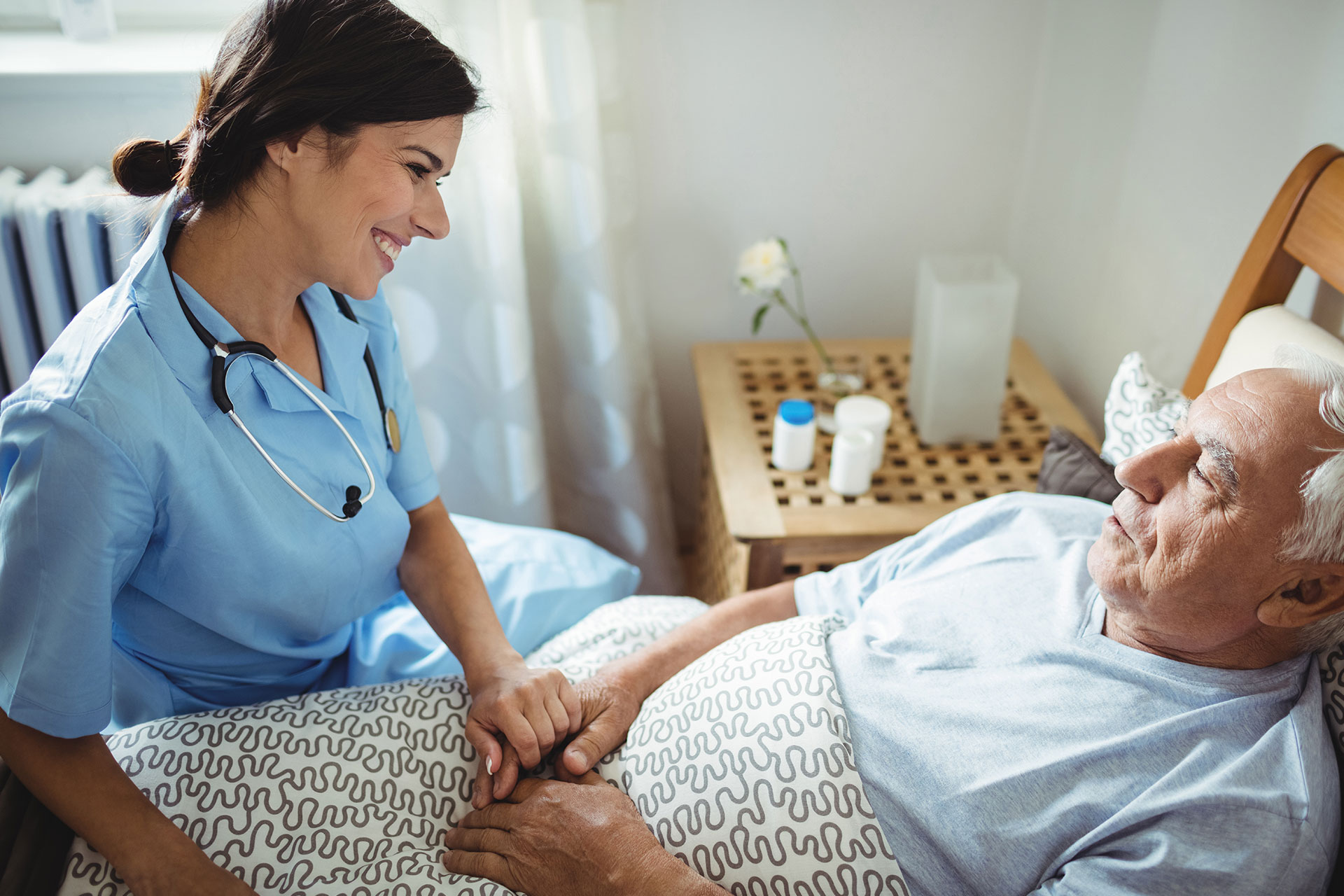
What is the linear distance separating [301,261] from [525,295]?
774 millimetres

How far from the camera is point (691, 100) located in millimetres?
1890

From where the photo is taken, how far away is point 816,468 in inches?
65.1

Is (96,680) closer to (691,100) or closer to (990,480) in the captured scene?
(990,480)

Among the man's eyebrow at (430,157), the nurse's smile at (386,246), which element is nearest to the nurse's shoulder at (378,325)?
the nurse's smile at (386,246)

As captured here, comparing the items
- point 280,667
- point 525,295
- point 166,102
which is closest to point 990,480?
point 525,295

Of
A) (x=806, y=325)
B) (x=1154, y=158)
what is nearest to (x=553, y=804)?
(x=806, y=325)

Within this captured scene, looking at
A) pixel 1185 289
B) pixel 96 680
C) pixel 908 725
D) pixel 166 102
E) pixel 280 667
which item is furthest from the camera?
pixel 166 102

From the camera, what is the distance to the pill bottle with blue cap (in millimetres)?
1591

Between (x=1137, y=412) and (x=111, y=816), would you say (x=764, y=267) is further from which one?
(x=111, y=816)

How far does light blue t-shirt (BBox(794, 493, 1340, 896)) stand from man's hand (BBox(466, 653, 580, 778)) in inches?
12.9

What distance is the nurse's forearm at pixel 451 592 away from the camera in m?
1.20

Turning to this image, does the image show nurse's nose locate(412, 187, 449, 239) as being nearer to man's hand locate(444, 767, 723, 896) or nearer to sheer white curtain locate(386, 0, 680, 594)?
sheer white curtain locate(386, 0, 680, 594)

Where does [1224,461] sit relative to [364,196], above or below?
below

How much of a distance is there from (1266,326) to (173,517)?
1276 millimetres
